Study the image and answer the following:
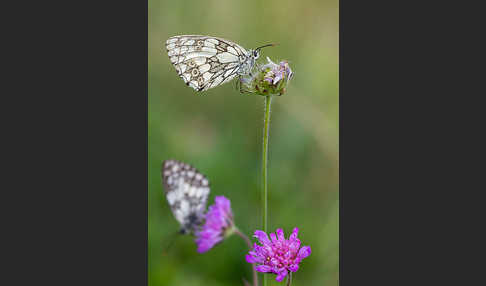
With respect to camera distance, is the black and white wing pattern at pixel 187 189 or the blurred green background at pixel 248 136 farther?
the blurred green background at pixel 248 136

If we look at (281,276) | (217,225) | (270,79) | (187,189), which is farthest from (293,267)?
(187,189)

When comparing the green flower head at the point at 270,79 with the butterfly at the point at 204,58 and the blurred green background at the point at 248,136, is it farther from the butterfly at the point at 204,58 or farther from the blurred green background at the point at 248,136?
the blurred green background at the point at 248,136

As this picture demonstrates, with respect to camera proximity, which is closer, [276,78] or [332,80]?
[276,78]

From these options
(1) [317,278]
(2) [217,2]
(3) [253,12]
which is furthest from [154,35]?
(1) [317,278]

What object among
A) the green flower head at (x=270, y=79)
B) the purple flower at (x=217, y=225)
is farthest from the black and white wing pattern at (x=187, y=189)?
the green flower head at (x=270, y=79)

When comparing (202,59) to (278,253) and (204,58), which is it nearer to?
(204,58)

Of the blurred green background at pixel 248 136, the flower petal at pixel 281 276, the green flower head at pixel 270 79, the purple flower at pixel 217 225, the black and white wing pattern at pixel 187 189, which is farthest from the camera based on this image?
the blurred green background at pixel 248 136

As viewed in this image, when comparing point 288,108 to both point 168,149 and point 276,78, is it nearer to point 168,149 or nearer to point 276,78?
point 168,149

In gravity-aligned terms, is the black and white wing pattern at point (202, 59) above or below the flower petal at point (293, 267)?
above
